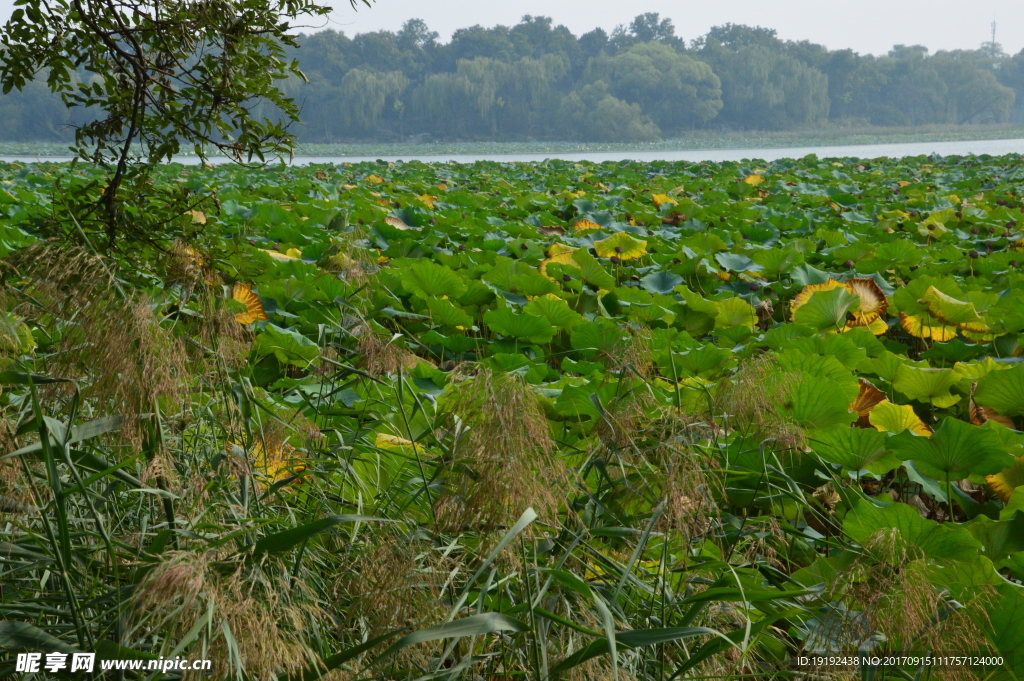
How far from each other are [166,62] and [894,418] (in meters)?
1.94

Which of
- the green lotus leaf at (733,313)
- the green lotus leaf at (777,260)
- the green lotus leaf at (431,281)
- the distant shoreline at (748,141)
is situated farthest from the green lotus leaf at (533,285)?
the distant shoreline at (748,141)

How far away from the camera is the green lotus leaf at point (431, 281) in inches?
119

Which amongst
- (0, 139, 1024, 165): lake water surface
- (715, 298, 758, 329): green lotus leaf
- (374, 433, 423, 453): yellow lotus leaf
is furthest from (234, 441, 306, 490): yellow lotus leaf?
(0, 139, 1024, 165): lake water surface

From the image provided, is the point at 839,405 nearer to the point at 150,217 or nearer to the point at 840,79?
the point at 150,217

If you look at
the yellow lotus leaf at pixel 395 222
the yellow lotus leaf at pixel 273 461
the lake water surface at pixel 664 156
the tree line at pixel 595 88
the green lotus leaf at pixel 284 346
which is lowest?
the yellow lotus leaf at pixel 273 461

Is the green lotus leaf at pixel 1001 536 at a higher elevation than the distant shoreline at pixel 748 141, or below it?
below

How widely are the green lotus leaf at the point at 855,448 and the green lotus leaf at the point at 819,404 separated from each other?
Answer: 0.36 feet

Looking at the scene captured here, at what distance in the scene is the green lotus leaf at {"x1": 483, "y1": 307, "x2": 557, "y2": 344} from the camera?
2.71 meters

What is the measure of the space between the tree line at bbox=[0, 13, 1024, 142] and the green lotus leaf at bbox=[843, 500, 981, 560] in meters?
41.8

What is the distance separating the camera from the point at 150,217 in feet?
6.20

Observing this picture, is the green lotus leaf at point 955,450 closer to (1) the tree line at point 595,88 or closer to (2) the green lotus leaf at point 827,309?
(2) the green lotus leaf at point 827,309

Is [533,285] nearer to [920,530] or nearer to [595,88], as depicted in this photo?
[920,530]

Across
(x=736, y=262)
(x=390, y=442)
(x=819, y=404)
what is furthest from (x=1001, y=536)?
(x=736, y=262)

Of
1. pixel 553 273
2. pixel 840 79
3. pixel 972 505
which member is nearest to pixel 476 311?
pixel 553 273
